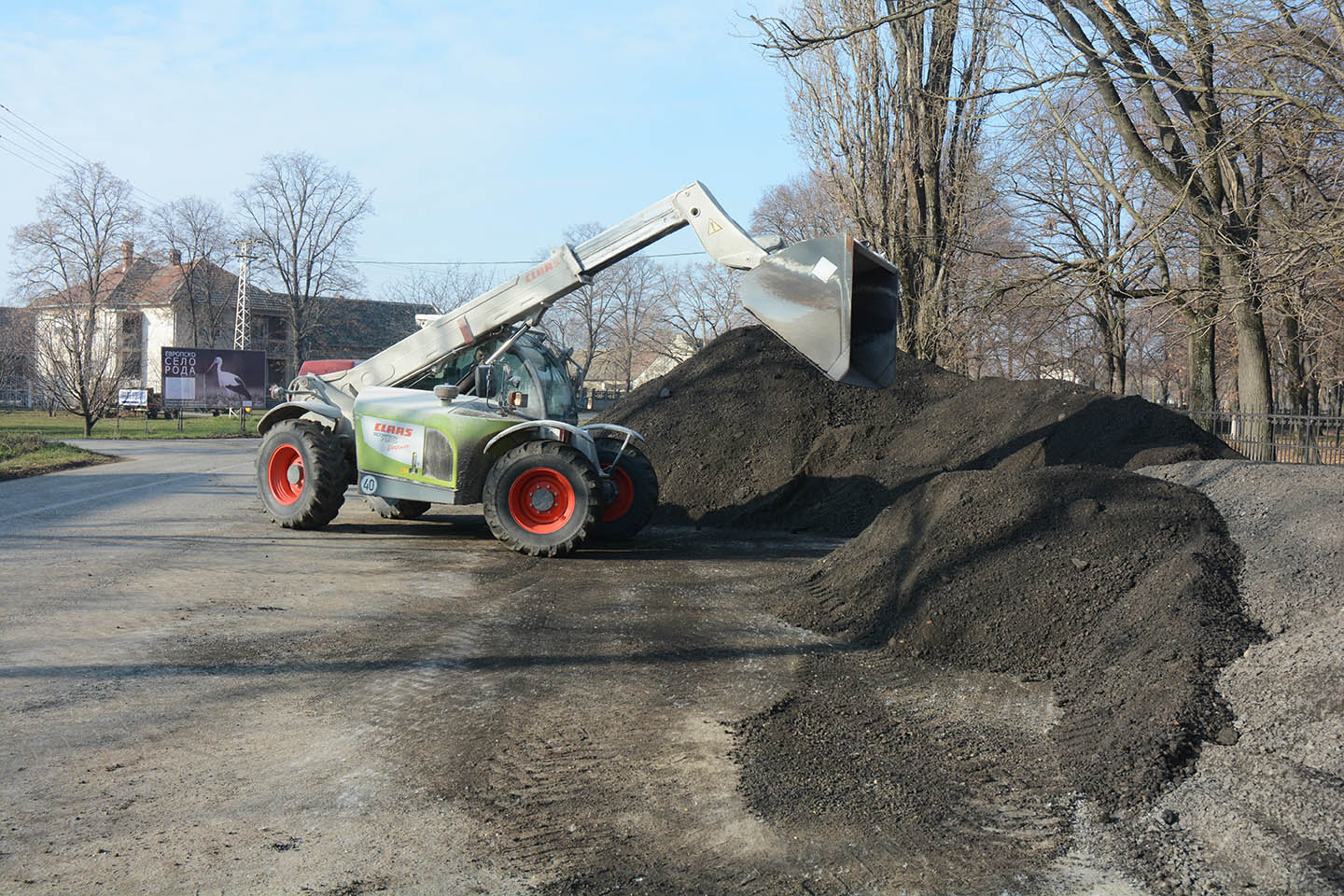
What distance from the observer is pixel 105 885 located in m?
3.54

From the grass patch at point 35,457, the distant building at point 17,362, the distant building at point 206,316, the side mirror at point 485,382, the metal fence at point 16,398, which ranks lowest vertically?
the grass patch at point 35,457

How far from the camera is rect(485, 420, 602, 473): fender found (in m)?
10.6

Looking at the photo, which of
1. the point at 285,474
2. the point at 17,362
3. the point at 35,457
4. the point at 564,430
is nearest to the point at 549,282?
the point at 564,430

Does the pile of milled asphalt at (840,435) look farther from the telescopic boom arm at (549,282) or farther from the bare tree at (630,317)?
the bare tree at (630,317)

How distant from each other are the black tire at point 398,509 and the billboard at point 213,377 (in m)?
32.6

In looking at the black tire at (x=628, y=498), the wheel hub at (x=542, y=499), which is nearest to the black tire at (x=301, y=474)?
the wheel hub at (x=542, y=499)

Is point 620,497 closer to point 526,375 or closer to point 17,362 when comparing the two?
point 526,375

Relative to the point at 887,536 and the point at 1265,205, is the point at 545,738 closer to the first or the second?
the point at 887,536

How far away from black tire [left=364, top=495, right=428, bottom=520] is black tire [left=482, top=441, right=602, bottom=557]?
2.81m

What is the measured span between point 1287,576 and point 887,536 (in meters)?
2.91

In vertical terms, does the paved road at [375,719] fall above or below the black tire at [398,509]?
below

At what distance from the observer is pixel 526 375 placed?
12.0m

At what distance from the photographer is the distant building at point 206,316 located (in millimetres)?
65375

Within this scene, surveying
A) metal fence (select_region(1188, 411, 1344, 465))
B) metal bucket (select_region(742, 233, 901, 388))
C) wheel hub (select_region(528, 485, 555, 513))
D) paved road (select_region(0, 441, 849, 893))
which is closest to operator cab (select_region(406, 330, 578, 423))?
wheel hub (select_region(528, 485, 555, 513))
